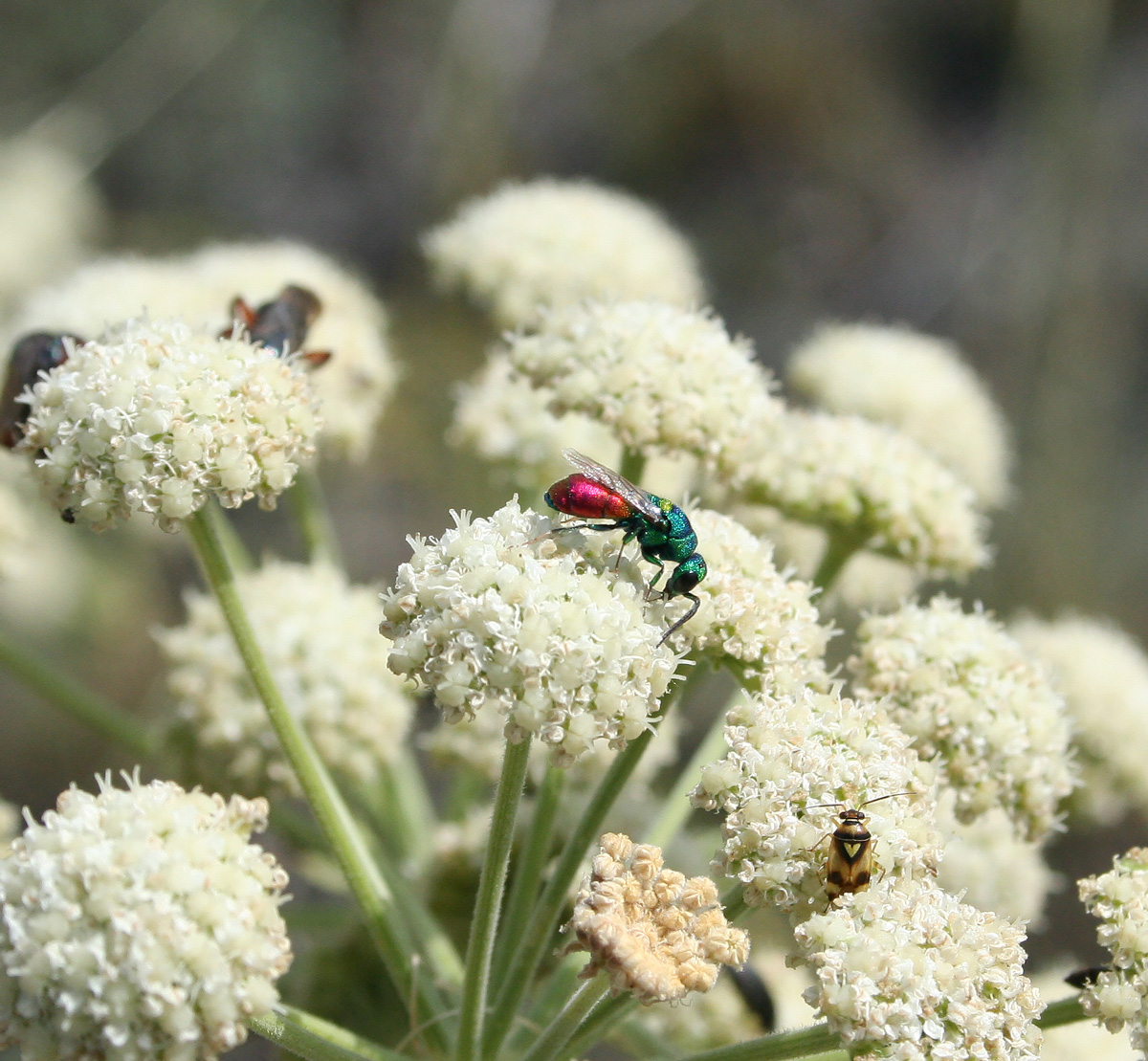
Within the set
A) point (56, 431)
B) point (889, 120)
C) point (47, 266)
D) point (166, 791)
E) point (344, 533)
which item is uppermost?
point (889, 120)

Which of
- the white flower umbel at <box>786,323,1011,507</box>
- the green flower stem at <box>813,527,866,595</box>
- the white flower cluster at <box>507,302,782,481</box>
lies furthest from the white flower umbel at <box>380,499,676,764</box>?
the white flower umbel at <box>786,323,1011,507</box>

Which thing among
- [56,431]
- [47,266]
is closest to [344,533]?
[47,266]

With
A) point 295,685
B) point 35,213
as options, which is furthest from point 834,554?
point 35,213

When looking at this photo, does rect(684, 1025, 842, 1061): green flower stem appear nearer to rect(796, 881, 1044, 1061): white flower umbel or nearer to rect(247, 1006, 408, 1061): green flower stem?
rect(796, 881, 1044, 1061): white flower umbel

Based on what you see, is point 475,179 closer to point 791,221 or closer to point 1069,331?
point 791,221

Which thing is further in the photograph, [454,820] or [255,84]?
[255,84]

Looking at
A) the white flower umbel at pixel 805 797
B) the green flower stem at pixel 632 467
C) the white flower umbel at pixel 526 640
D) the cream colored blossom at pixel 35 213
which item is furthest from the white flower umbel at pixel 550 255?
the cream colored blossom at pixel 35 213

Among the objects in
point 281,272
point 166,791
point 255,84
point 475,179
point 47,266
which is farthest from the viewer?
point 255,84

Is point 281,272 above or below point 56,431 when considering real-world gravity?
above
